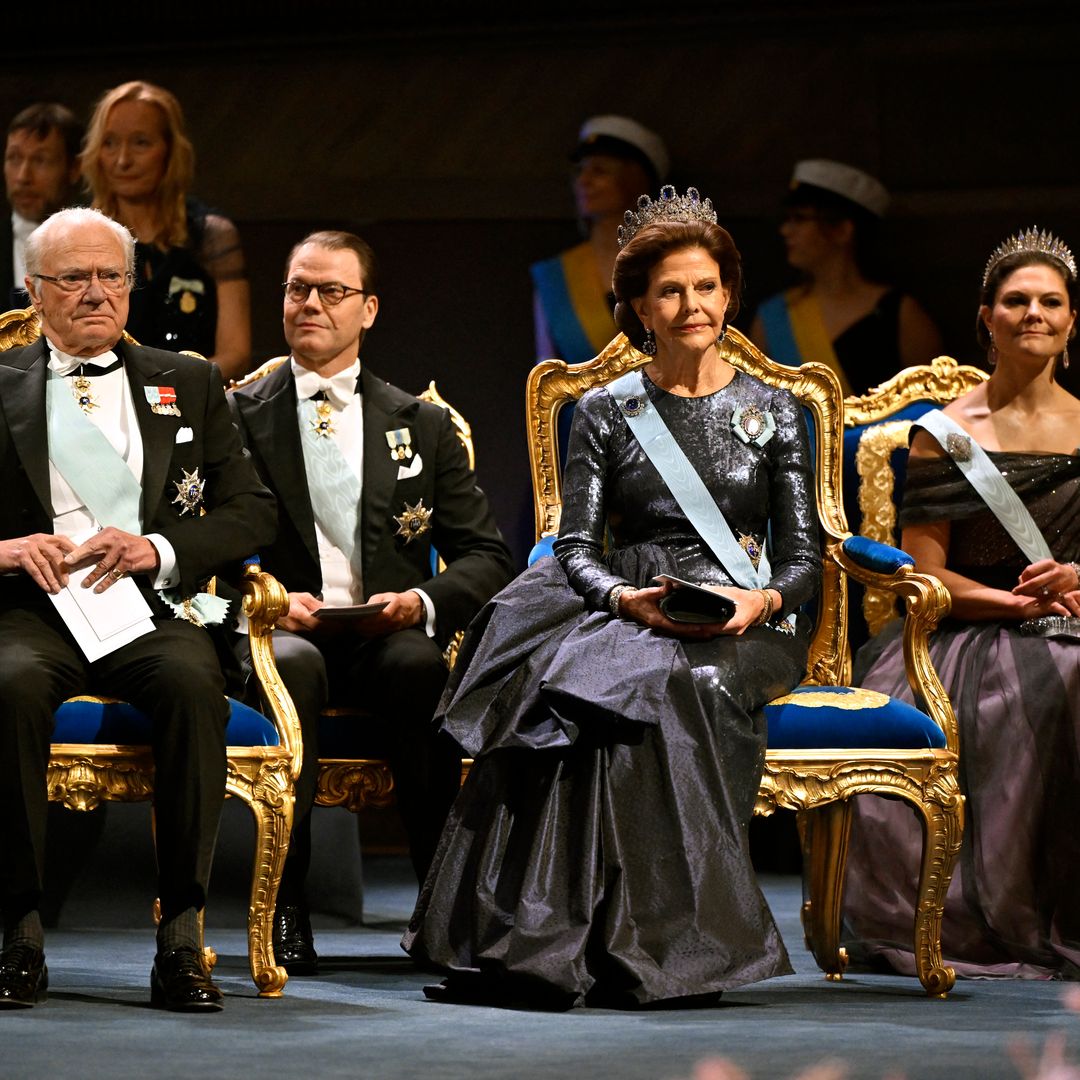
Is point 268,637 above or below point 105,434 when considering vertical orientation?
below

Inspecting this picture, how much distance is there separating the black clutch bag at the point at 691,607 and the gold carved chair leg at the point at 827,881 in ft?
1.78

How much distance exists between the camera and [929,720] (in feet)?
12.1

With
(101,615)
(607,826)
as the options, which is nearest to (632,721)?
(607,826)

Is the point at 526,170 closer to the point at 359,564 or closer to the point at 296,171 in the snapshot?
the point at 296,171

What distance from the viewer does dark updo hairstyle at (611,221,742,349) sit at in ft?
12.9

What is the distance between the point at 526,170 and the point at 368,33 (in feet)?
2.08

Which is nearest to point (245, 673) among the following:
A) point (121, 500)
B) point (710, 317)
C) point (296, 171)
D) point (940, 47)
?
point (121, 500)

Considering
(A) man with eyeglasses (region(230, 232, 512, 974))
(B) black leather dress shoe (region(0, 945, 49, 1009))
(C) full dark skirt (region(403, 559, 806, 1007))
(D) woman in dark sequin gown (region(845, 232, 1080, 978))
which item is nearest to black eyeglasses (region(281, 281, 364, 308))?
(A) man with eyeglasses (region(230, 232, 512, 974))

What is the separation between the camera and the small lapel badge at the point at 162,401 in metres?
3.76

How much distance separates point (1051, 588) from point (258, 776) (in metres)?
1.71

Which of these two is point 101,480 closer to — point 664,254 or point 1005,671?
point 664,254

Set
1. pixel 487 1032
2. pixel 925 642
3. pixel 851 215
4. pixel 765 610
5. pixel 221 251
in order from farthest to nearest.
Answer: pixel 851 215
pixel 221 251
pixel 925 642
pixel 765 610
pixel 487 1032

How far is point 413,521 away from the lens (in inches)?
166

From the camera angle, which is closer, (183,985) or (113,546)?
(183,985)
